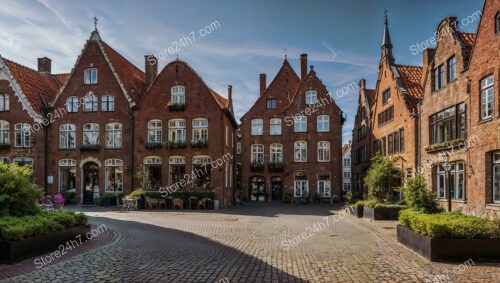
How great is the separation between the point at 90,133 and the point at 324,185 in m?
20.6

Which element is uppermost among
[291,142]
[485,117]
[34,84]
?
[34,84]

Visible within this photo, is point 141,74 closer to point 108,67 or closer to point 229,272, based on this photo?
point 108,67

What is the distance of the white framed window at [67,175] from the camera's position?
31344mm

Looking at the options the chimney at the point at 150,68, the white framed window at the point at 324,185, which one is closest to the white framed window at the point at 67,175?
the chimney at the point at 150,68

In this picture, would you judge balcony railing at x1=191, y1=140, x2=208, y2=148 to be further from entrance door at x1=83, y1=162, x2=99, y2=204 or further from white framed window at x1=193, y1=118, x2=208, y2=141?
entrance door at x1=83, y1=162, x2=99, y2=204

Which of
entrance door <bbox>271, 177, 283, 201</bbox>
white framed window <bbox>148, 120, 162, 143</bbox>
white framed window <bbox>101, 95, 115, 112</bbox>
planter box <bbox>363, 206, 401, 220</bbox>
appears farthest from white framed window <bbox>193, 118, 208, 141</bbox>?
planter box <bbox>363, 206, 401, 220</bbox>

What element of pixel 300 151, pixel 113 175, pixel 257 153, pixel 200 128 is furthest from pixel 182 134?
pixel 300 151

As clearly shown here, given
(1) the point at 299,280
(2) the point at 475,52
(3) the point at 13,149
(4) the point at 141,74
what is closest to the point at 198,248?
(1) the point at 299,280

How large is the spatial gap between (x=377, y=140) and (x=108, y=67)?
22745 mm

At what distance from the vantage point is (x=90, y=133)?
31.5m

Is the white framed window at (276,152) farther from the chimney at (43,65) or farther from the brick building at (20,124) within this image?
the chimney at (43,65)

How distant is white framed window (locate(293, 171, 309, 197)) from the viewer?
36397 millimetres

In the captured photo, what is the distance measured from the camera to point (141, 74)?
38.2 meters

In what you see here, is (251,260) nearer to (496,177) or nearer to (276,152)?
(496,177)
